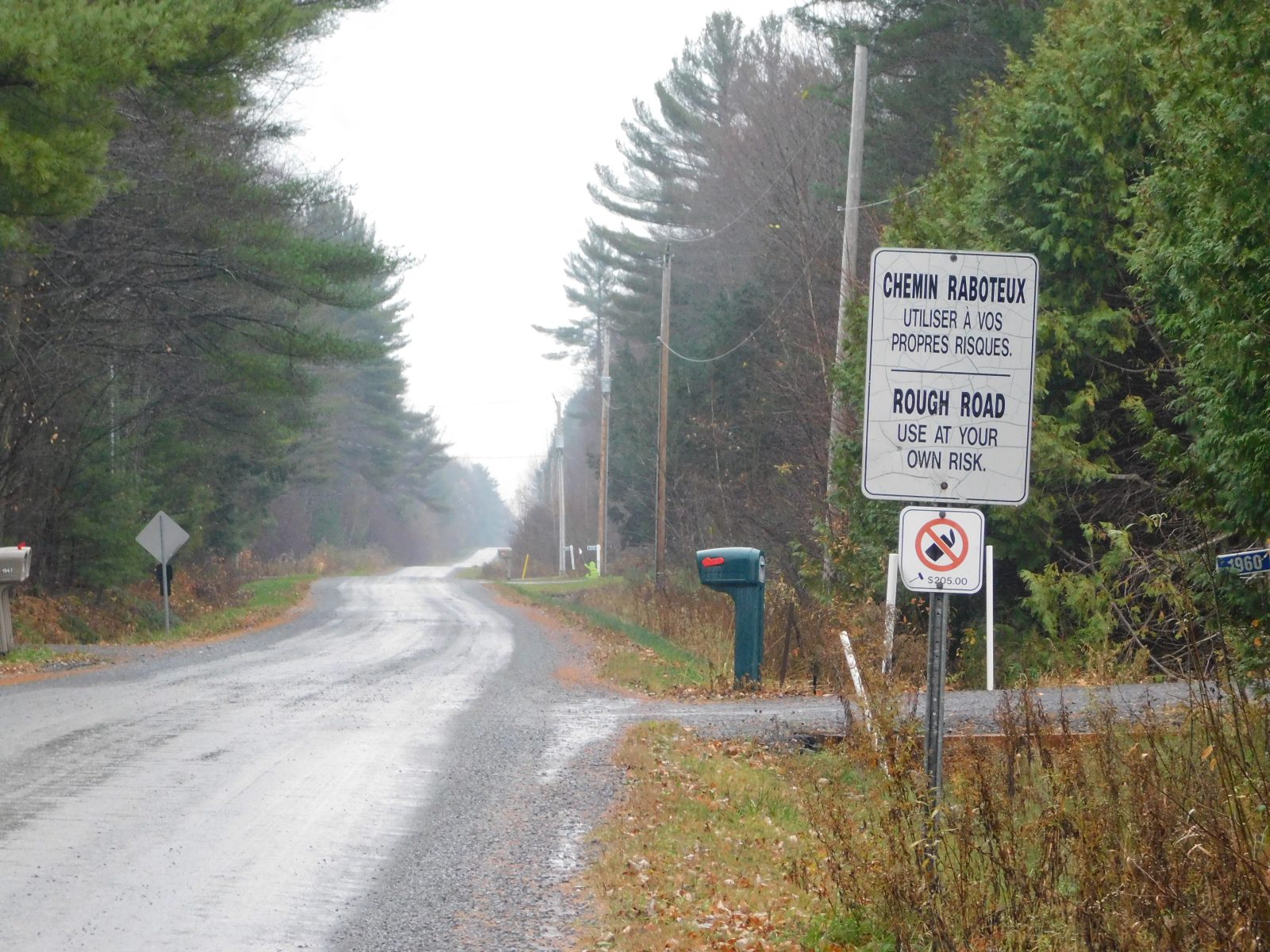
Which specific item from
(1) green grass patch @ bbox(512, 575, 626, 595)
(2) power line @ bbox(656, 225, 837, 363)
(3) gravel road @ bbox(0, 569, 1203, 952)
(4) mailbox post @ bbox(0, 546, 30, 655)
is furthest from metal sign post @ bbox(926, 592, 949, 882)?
(1) green grass patch @ bbox(512, 575, 626, 595)

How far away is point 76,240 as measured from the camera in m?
25.4

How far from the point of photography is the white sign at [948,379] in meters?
5.59

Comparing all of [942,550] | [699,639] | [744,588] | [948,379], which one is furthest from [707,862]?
[699,639]

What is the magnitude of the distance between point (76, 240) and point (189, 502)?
1351cm

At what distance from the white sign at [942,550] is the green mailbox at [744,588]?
11.7 meters

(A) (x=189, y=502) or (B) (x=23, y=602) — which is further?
(A) (x=189, y=502)

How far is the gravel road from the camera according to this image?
22.2ft

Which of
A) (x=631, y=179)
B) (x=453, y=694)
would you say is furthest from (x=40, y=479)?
(x=631, y=179)

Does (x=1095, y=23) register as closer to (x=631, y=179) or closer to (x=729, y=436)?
(x=729, y=436)

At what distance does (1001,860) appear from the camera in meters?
5.21

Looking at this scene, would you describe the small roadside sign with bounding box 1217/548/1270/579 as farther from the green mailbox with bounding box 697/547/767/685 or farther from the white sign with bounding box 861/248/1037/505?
the green mailbox with bounding box 697/547/767/685

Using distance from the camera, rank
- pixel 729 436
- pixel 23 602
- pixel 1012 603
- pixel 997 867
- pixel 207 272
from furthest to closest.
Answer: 1. pixel 729 436
2. pixel 23 602
3. pixel 207 272
4. pixel 1012 603
5. pixel 997 867

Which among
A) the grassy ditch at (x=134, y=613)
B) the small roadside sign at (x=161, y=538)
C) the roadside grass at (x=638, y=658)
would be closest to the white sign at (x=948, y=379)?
the roadside grass at (x=638, y=658)

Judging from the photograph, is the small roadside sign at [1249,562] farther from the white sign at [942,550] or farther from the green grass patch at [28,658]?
the green grass patch at [28,658]
